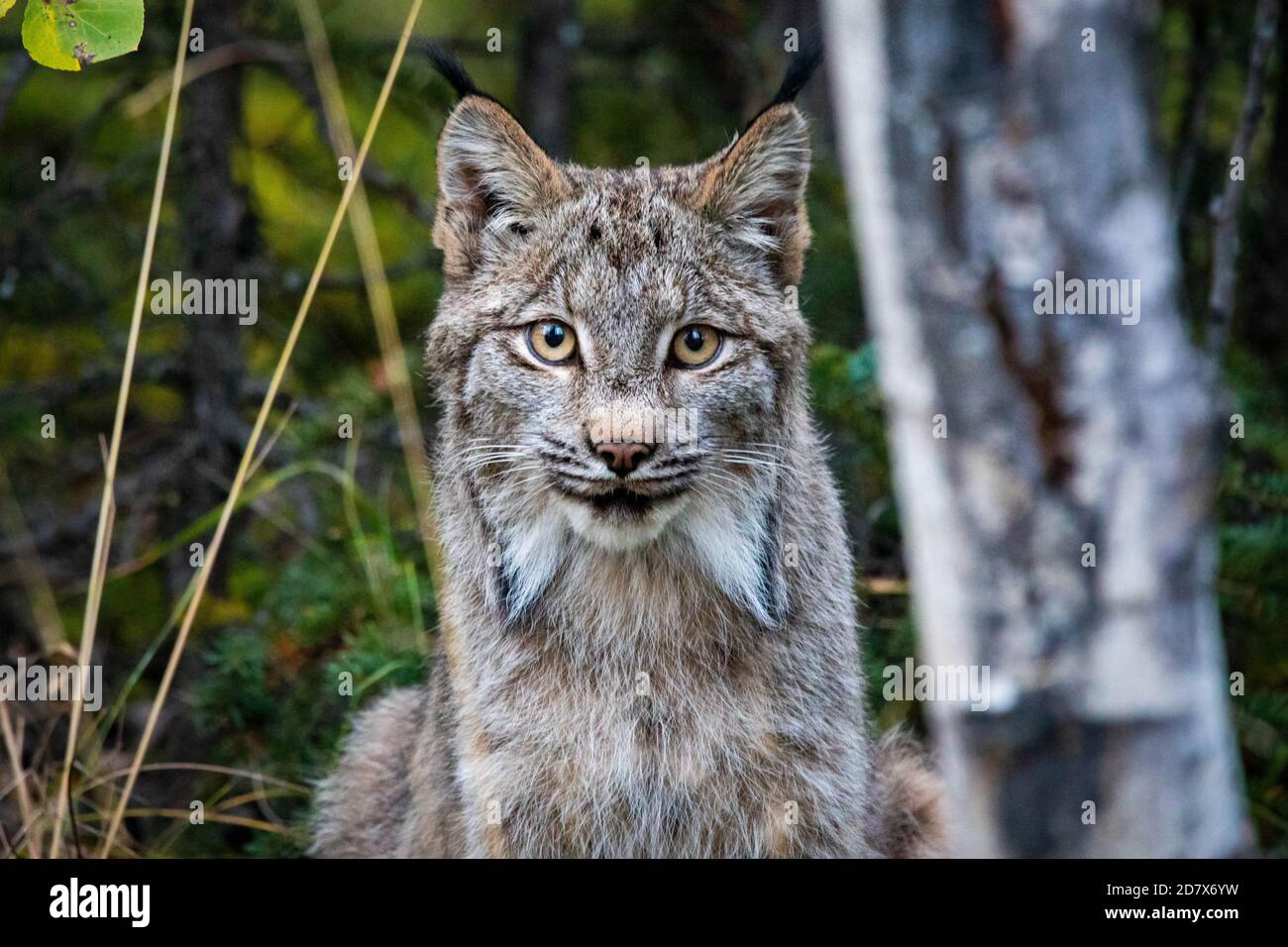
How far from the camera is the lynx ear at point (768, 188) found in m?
4.57

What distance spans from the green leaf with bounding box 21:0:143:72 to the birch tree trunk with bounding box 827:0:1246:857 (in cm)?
244

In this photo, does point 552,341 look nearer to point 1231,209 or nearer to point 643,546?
point 643,546

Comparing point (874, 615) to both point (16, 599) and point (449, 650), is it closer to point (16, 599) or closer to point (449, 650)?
point (449, 650)

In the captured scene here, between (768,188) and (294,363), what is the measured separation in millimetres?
4034

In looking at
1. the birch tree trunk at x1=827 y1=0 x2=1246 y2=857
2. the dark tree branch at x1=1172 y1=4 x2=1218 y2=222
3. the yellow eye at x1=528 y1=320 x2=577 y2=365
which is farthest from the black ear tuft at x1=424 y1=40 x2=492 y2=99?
the dark tree branch at x1=1172 y1=4 x2=1218 y2=222

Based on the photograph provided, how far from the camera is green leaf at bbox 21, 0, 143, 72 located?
3.97 m

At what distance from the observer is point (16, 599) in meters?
7.84

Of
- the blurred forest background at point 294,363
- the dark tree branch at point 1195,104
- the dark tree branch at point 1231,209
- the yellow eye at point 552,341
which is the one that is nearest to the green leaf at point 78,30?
the yellow eye at point 552,341

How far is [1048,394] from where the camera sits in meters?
2.26

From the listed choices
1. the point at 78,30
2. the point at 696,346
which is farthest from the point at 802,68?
the point at 78,30

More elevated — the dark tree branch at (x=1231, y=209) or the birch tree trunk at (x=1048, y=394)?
the dark tree branch at (x=1231, y=209)

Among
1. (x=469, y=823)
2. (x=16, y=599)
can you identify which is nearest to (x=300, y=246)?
(x=16, y=599)

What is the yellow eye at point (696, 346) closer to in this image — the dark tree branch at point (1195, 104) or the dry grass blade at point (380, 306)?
the dry grass blade at point (380, 306)
